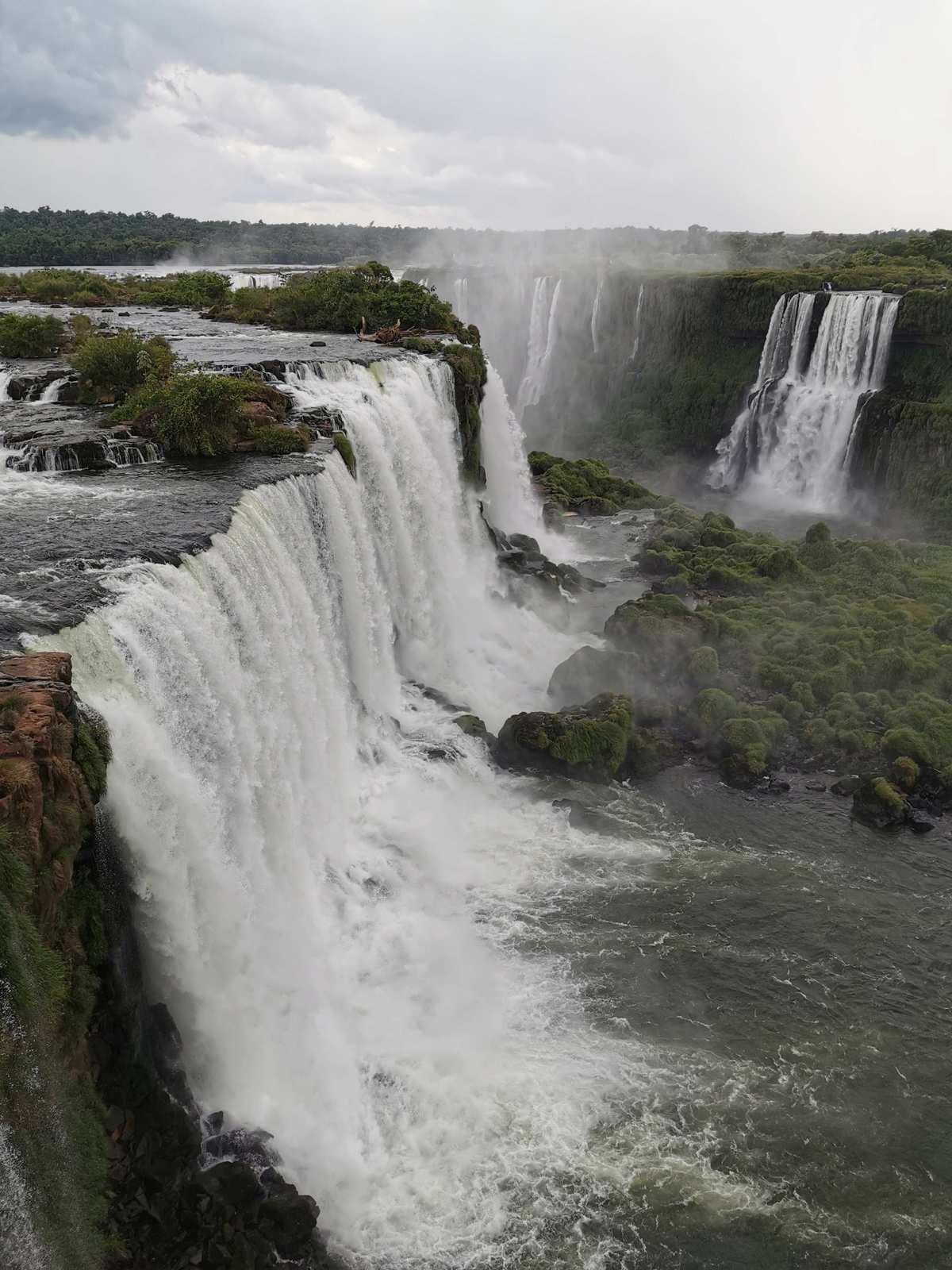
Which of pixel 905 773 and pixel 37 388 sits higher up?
pixel 37 388

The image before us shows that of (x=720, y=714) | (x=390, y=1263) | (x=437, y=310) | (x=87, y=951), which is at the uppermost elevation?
(x=437, y=310)

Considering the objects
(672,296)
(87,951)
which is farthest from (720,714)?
(672,296)

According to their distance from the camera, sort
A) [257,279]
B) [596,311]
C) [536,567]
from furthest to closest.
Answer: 1. [257,279]
2. [596,311]
3. [536,567]

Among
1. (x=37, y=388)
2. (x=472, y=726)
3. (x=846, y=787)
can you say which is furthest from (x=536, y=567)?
(x=37, y=388)

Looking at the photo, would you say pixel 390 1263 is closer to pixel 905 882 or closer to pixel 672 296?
pixel 905 882

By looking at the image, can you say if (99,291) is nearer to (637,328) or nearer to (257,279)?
(257,279)

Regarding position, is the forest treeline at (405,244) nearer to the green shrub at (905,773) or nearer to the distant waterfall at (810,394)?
the distant waterfall at (810,394)

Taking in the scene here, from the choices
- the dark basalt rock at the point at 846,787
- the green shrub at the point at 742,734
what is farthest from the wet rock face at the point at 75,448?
the dark basalt rock at the point at 846,787
